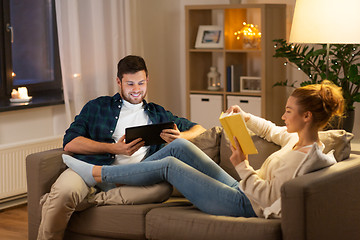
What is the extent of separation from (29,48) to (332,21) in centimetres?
260

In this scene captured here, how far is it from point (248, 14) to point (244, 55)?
0.35 meters

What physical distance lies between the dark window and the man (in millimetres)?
1594

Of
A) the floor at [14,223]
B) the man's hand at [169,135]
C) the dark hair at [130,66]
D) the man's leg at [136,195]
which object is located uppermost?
the dark hair at [130,66]

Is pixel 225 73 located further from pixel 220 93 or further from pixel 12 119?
pixel 12 119

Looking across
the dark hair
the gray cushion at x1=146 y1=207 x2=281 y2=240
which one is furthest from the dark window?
the gray cushion at x1=146 y1=207 x2=281 y2=240

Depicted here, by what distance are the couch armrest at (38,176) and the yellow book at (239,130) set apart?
1006 millimetres

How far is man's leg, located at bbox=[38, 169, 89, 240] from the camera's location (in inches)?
118

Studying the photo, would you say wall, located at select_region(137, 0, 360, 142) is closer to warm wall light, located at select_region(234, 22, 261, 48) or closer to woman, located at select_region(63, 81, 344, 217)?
warm wall light, located at select_region(234, 22, 261, 48)

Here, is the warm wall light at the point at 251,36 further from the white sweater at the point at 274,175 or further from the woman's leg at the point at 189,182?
the white sweater at the point at 274,175

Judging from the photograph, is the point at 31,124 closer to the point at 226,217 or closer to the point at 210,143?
the point at 210,143

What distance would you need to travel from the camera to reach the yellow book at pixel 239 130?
268 cm

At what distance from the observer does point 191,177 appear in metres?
2.96

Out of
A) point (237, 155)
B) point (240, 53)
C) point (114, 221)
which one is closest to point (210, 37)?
point (240, 53)

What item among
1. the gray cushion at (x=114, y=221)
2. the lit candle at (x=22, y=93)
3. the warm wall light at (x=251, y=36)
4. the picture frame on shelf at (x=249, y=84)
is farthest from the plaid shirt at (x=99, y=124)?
the warm wall light at (x=251, y=36)
